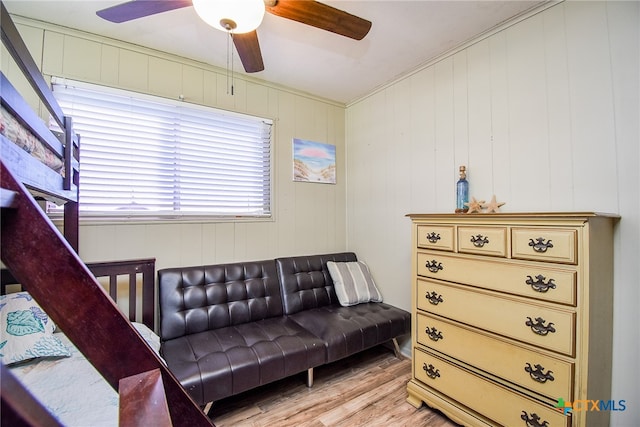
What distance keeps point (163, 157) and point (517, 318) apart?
8.78 ft

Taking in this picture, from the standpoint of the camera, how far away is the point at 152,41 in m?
2.05

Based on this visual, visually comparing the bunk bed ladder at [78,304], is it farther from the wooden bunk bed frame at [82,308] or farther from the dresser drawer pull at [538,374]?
the dresser drawer pull at [538,374]

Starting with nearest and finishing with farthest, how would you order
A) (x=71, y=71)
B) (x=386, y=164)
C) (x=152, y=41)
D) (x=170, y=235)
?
(x=71, y=71) < (x=152, y=41) < (x=170, y=235) < (x=386, y=164)

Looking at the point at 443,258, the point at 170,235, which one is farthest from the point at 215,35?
the point at 443,258

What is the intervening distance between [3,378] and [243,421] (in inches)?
69.7

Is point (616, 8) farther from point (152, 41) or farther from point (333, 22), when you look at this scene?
point (152, 41)

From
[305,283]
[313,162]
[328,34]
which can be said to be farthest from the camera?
[313,162]

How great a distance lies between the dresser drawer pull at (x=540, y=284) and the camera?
131 cm

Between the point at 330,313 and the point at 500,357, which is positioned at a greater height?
the point at 500,357

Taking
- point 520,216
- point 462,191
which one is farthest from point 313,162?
point 520,216

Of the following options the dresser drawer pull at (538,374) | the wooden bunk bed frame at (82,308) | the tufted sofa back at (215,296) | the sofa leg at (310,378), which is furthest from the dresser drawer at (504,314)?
the wooden bunk bed frame at (82,308)

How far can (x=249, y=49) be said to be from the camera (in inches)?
65.2

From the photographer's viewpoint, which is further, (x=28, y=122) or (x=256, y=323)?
(x=256, y=323)

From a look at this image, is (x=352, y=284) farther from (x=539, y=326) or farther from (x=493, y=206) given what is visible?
(x=539, y=326)
